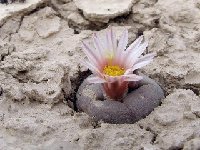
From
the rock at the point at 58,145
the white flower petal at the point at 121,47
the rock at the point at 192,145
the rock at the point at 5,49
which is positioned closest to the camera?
the rock at the point at 192,145

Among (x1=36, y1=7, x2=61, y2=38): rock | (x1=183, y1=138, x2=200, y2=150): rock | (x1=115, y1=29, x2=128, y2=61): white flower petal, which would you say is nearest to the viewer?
(x1=183, y1=138, x2=200, y2=150): rock

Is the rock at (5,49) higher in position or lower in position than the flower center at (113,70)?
lower

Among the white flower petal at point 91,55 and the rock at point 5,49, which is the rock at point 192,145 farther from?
A: the rock at point 5,49

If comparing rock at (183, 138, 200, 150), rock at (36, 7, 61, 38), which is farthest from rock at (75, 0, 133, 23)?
rock at (183, 138, 200, 150)

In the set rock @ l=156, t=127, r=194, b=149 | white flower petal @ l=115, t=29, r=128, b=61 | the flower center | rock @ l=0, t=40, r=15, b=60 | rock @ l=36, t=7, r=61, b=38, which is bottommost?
rock @ l=156, t=127, r=194, b=149

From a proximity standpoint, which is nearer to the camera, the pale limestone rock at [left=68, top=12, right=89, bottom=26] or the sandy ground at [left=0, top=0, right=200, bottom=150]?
the sandy ground at [left=0, top=0, right=200, bottom=150]

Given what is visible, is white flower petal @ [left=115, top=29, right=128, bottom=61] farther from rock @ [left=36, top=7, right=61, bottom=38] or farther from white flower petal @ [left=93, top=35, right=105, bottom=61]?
rock @ [left=36, top=7, right=61, bottom=38]

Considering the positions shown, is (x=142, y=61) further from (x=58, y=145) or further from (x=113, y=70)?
(x=58, y=145)

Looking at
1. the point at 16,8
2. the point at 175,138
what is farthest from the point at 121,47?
the point at 16,8

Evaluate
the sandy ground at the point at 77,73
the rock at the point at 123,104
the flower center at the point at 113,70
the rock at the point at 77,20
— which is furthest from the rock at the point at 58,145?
the rock at the point at 77,20
